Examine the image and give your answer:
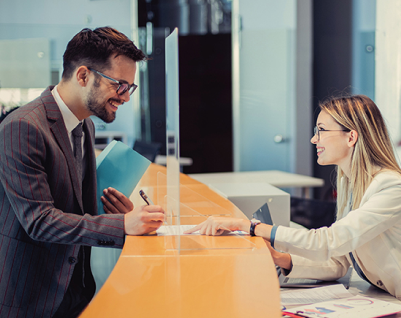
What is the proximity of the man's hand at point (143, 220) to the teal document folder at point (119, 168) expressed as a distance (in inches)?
13.6

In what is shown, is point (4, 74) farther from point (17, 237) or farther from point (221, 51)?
point (17, 237)

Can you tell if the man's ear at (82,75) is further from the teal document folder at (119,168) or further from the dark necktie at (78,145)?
the teal document folder at (119,168)

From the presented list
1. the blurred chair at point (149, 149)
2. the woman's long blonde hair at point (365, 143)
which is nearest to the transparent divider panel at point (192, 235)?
the woman's long blonde hair at point (365, 143)

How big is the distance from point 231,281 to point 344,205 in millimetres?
819

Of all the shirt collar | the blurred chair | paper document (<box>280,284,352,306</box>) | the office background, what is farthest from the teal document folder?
the office background

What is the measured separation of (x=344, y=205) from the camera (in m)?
1.54

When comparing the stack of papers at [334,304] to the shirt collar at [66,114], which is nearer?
the stack of papers at [334,304]

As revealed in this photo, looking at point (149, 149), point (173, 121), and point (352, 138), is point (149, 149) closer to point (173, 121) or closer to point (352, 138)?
point (352, 138)

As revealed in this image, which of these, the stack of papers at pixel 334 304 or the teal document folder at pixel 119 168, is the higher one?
the teal document folder at pixel 119 168

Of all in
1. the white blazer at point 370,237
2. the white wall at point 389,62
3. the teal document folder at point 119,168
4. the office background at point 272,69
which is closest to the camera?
the white blazer at point 370,237

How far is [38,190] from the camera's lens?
110 cm

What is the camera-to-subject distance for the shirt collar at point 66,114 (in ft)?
4.40

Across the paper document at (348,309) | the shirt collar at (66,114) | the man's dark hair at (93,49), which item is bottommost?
the paper document at (348,309)

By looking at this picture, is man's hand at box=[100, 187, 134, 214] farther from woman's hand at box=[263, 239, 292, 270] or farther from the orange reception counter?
woman's hand at box=[263, 239, 292, 270]
